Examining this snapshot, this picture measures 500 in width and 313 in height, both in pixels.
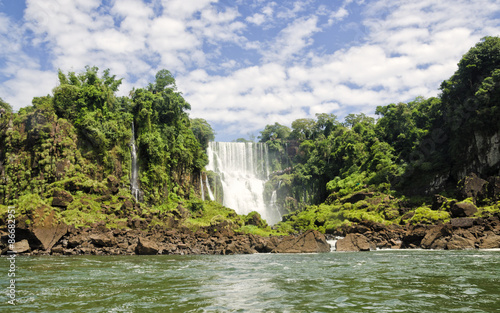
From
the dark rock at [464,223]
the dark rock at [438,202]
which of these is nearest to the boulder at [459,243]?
the dark rock at [464,223]

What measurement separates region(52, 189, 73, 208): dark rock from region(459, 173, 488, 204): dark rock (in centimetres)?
3508

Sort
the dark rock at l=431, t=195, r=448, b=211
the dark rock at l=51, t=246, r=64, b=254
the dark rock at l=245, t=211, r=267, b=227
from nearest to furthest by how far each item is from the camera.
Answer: the dark rock at l=51, t=246, r=64, b=254 → the dark rock at l=431, t=195, r=448, b=211 → the dark rock at l=245, t=211, r=267, b=227

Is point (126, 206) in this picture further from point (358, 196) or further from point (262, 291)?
point (358, 196)

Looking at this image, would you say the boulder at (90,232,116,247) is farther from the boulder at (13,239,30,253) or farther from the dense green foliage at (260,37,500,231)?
the dense green foliage at (260,37,500,231)

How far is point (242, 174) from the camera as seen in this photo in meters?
65.1

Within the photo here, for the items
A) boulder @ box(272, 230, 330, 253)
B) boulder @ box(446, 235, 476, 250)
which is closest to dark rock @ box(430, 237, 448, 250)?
boulder @ box(446, 235, 476, 250)

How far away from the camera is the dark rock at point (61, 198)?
2797 cm

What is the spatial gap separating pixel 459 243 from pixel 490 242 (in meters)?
1.69

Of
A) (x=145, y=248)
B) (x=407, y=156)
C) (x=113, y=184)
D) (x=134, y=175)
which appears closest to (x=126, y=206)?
(x=113, y=184)

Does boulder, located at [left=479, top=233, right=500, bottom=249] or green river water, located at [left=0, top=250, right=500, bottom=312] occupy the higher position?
green river water, located at [left=0, top=250, right=500, bottom=312]

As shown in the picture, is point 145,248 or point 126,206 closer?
point 145,248

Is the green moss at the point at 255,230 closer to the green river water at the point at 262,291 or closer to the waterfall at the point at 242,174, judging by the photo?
the waterfall at the point at 242,174

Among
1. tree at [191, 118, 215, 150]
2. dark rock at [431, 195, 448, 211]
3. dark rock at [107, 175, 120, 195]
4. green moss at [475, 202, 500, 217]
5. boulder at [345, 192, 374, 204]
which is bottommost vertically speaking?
green moss at [475, 202, 500, 217]

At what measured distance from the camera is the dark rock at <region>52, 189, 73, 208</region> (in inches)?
1101
